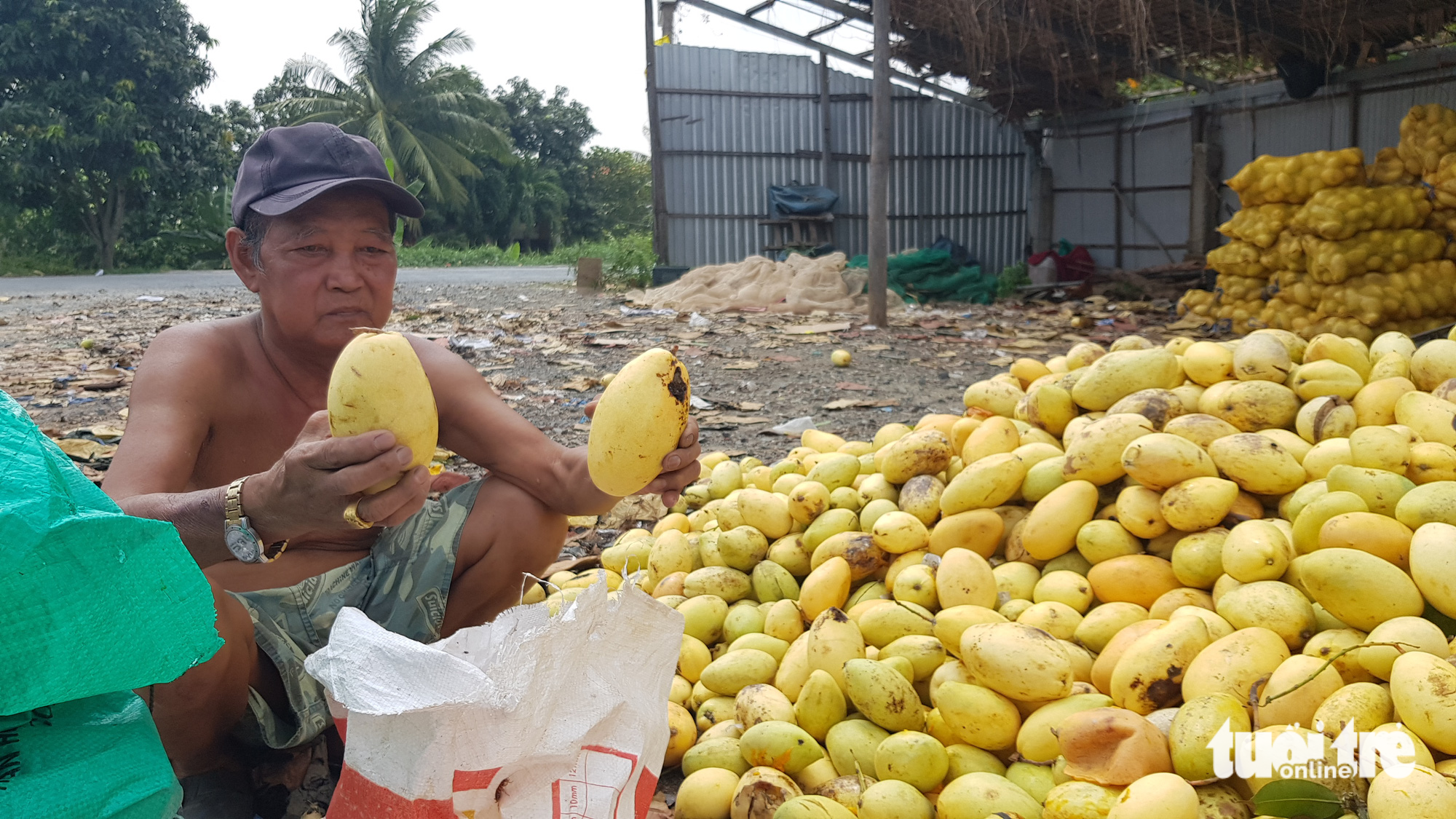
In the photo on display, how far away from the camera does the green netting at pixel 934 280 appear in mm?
10977

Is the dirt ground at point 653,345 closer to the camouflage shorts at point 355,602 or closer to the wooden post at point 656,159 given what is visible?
the camouflage shorts at point 355,602

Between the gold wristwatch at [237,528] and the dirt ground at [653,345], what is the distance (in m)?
2.01

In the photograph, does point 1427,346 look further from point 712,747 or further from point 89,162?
point 89,162

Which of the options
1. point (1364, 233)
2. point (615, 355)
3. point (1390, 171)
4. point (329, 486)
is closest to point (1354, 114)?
point (1390, 171)

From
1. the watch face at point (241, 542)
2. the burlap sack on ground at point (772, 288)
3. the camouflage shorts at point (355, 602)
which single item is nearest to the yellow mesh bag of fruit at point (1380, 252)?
the burlap sack on ground at point (772, 288)

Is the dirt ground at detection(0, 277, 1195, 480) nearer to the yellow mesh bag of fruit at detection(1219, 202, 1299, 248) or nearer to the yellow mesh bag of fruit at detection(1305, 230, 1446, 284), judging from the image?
the yellow mesh bag of fruit at detection(1219, 202, 1299, 248)

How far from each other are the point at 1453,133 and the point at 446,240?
80.8 ft

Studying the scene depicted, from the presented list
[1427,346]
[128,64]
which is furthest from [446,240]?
[1427,346]

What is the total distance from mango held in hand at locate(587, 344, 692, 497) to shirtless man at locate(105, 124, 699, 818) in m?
0.06

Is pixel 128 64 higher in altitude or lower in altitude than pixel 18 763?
higher

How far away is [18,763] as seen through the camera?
0.82m

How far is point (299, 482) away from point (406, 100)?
84.4 ft

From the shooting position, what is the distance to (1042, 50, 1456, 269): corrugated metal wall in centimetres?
866

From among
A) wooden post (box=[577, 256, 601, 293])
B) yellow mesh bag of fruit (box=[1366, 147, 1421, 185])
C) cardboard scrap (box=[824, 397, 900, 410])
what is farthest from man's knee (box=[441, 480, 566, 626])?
wooden post (box=[577, 256, 601, 293])
